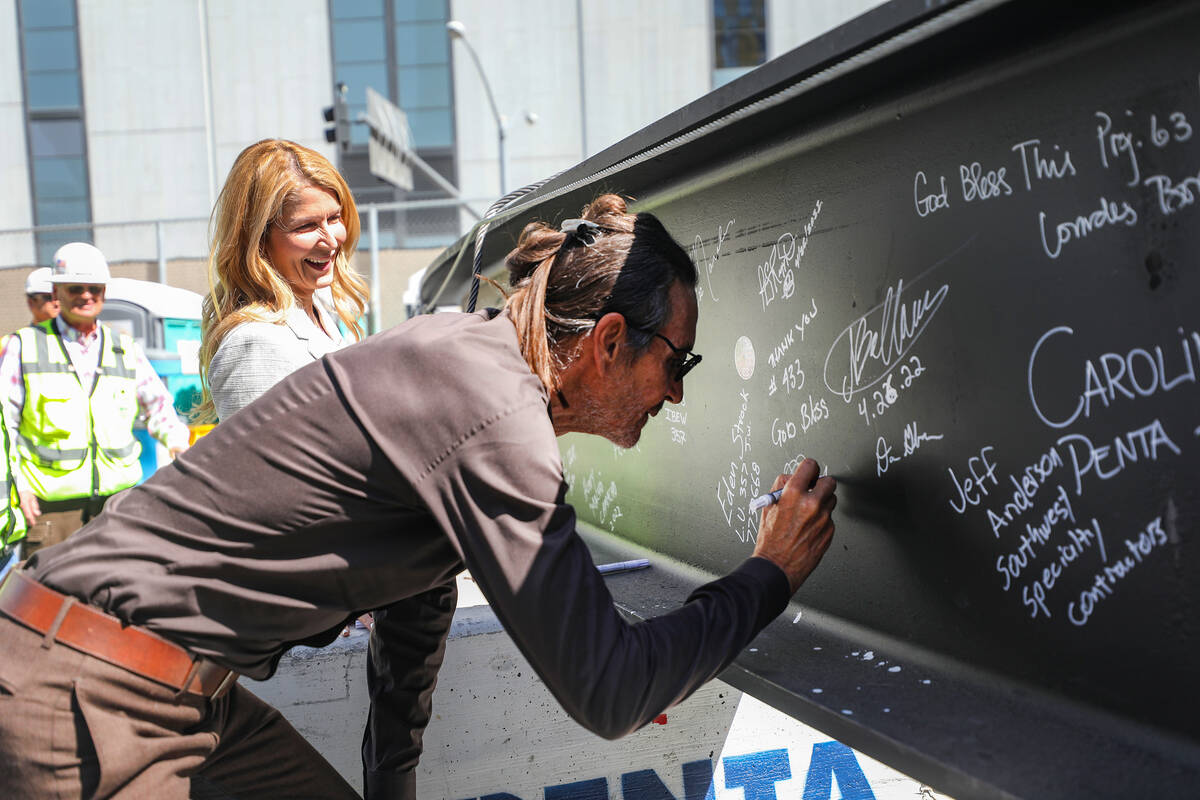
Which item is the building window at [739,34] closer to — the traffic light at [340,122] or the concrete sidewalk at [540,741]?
the traffic light at [340,122]

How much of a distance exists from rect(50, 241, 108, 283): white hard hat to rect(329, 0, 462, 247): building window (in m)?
13.0

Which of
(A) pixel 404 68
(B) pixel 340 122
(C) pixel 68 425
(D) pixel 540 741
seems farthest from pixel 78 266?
(A) pixel 404 68

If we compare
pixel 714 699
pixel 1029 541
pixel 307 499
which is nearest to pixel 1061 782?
pixel 1029 541

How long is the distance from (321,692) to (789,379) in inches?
55.7

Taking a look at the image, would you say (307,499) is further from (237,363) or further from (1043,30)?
(1043,30)

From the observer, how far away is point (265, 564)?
149 cm

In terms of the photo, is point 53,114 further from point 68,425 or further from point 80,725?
point 80,725

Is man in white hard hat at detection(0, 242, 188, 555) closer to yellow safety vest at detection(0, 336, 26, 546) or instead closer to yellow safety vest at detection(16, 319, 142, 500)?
yellow safety vest at detection(16, 319, 142, 500)

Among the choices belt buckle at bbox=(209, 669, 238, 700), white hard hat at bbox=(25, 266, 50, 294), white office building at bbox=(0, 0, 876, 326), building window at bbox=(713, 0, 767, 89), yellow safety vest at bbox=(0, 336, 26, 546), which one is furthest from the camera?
building window at bbox=(713, 0, 767, 89)

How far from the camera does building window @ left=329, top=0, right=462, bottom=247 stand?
17812mm

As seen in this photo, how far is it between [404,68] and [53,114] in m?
6.18

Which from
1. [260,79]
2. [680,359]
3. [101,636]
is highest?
[260,79]

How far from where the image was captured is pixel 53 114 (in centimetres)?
1764

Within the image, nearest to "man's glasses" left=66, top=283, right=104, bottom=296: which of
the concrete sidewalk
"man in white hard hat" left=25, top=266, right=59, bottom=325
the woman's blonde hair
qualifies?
"man in white hard hat" left=25, top=266, right=59, bottom=325
